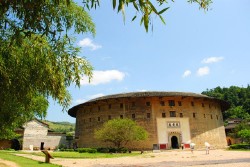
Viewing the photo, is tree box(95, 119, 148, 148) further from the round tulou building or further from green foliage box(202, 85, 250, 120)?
green foliage box(202, 85, 250, 120)

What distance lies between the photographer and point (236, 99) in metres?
72.1

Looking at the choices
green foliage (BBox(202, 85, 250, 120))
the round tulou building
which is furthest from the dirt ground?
green foliage (BBox(202, 85, 250, 120))

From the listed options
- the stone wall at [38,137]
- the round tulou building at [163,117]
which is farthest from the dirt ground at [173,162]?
the stone wall at [38,137]

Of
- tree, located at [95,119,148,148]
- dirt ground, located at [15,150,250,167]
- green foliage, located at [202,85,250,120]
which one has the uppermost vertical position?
green foliage, located at [202,85,250,120]

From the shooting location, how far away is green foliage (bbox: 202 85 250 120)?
6631 centimetres

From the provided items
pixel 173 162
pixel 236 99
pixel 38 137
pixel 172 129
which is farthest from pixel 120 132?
pixel 236 99

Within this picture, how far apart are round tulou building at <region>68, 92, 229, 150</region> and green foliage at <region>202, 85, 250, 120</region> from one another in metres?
30.1

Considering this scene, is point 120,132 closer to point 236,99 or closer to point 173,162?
point 173,162

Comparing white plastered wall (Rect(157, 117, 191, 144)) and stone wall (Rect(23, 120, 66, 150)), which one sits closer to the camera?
white plastered wall (Rect(157, 117, 191, 144))

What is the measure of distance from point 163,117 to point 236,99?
4490 cm

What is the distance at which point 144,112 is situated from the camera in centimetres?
3575

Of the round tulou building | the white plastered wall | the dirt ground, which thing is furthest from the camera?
the round tulou building

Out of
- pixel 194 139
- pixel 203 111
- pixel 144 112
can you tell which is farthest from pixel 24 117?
pixel 203 111

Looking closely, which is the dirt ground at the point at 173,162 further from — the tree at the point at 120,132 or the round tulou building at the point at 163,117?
the round tulou building at the point at 163,117
